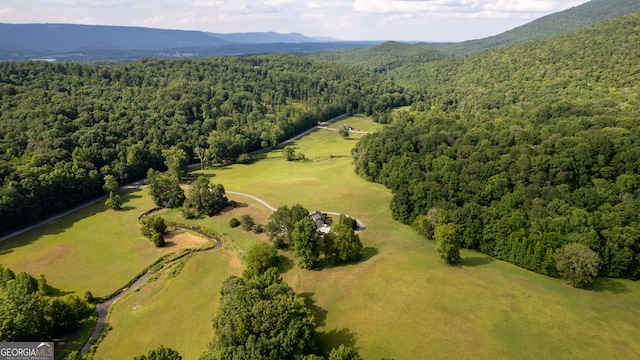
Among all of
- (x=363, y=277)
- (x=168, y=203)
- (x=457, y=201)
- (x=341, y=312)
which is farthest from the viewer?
(x=168, y=203)

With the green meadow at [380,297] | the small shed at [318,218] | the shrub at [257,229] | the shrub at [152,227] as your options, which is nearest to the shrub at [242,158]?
the green meadow at [380,297]

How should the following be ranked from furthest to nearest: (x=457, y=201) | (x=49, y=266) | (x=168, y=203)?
(x=168, y=203) < (x=457, y=201) < (x=49, y=266)

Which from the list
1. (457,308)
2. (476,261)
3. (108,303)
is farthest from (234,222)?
(476,261)

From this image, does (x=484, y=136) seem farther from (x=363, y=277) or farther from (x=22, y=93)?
(x=22, y=93)


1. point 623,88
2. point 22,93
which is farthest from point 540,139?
point 22,93

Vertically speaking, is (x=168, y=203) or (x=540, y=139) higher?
(x=540, y=139)

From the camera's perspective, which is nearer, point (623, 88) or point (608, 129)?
point (608, 129)

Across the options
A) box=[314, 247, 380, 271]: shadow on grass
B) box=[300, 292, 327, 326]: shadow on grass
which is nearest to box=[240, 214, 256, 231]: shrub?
box=[314, 247, 380, 271]: shadow on grass

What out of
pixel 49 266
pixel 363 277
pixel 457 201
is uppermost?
pixel 457 201
